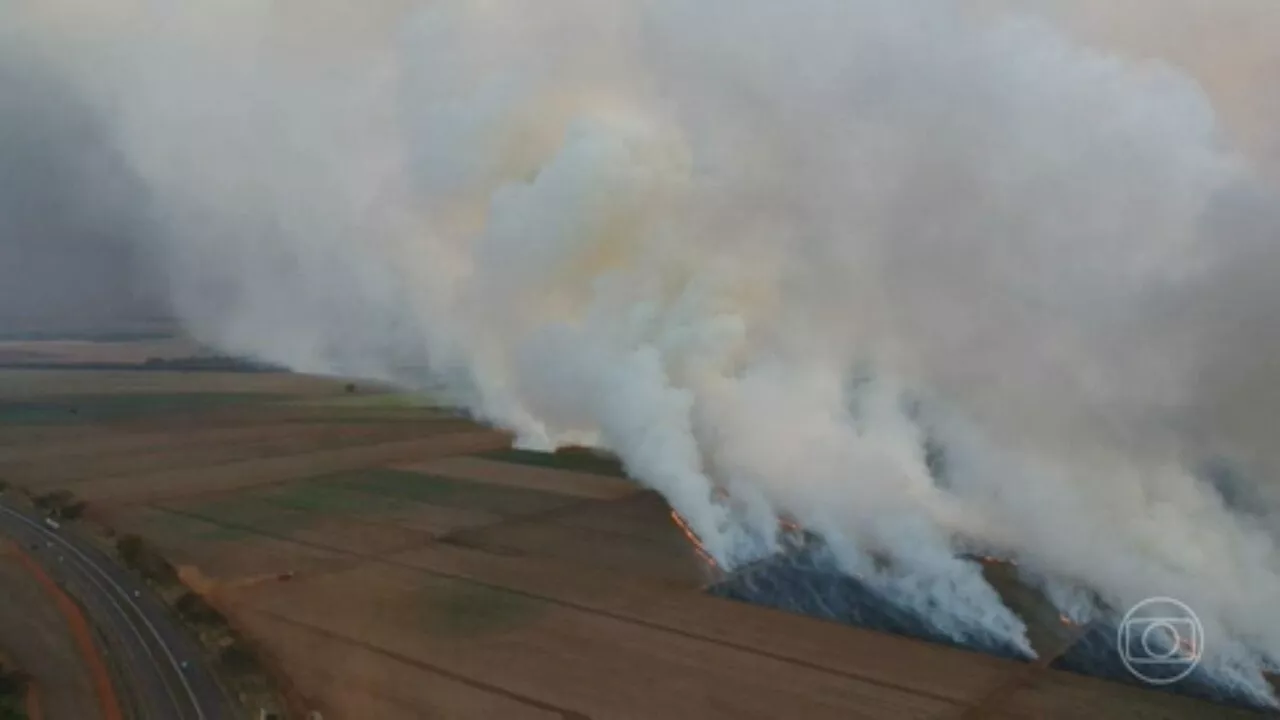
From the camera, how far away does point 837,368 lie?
254ft

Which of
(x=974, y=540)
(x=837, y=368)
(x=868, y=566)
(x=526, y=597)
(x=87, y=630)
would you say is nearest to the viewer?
(x=87, y=630)

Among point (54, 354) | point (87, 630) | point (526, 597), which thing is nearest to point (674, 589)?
point (526, 597)

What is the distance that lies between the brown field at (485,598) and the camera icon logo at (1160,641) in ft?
8.68

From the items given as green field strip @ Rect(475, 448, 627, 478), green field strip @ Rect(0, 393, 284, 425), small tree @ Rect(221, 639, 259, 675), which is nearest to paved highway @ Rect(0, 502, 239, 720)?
small tree @ Rect(221, 639, 259, 675)

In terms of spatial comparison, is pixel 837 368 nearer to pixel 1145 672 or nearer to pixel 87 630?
pixel 1145 672

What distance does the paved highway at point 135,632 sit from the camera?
1545 inches

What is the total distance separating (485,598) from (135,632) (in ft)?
51.7

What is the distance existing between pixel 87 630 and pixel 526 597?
19.8 metres

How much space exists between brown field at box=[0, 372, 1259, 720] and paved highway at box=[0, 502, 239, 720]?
8.99 feet

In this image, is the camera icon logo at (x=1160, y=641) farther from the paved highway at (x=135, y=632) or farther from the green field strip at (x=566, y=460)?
the green field strip at (x=566, y=460)

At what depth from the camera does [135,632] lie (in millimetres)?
46219

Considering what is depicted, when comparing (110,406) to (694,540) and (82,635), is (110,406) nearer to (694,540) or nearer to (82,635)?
(82,635)

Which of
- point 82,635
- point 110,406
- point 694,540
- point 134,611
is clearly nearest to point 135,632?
point 82,635

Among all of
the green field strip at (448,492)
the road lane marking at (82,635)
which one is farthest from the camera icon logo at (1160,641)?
the road lane marking at (82,635)
